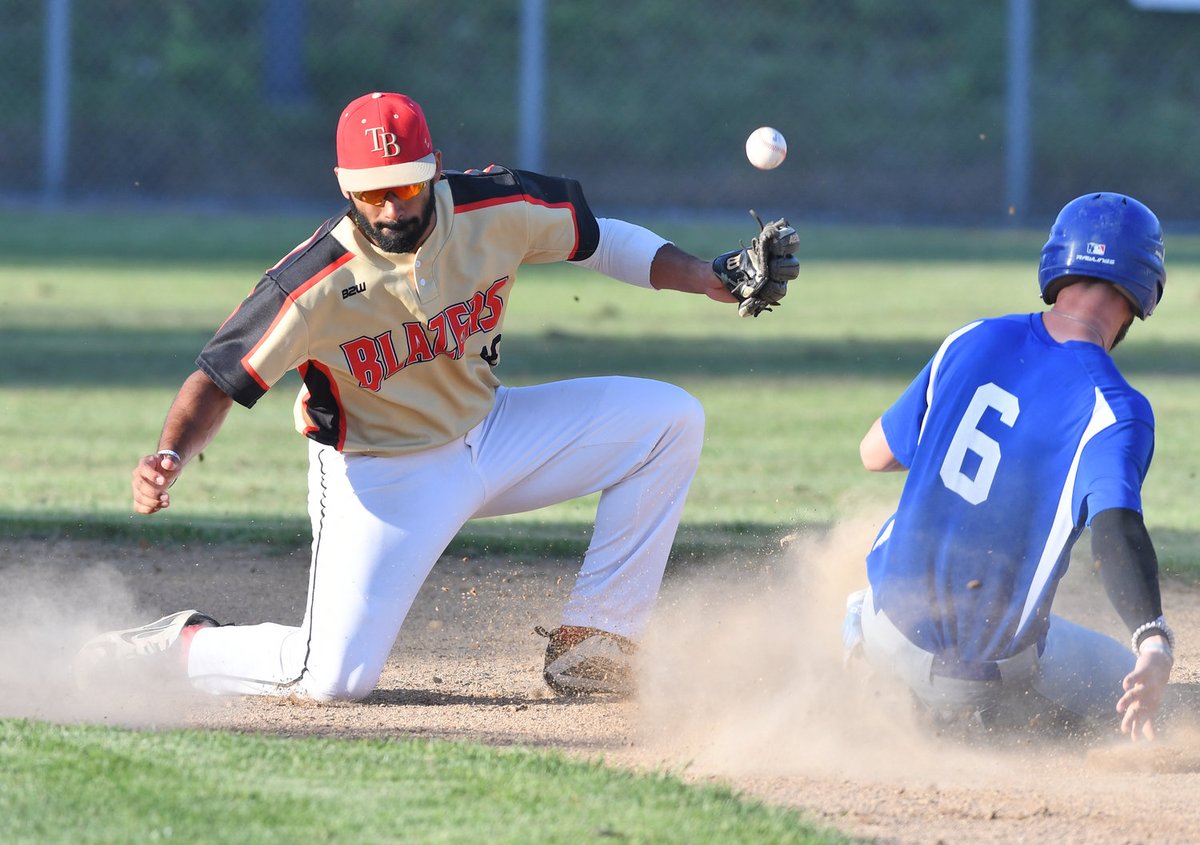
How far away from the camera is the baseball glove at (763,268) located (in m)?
5.37

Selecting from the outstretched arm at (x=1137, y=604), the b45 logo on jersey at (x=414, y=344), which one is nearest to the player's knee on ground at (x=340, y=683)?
the b45 logo on jersey at (x=414, y=344)

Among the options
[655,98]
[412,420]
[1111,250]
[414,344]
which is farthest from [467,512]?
[655,98]

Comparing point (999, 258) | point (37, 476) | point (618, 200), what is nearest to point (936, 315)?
point (999, 258)

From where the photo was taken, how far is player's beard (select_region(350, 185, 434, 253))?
5012 mm

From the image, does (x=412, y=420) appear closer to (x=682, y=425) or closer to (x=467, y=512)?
(x=467, y=512)

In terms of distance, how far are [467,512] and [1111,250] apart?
2.12 metres

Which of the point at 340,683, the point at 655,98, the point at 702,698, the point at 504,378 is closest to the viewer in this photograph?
the point at 340,683

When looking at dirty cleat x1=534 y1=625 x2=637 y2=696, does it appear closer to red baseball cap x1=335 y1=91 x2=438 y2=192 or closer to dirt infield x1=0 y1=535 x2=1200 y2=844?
dirt infield x1=0 y1=535 x2=1200 y2=844

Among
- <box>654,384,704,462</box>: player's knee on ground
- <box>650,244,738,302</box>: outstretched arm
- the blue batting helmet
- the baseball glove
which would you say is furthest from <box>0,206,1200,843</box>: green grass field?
the baseball glove

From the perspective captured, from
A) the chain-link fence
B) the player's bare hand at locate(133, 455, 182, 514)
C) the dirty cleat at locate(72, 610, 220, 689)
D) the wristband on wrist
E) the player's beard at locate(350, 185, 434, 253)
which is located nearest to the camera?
the wristband on wrist

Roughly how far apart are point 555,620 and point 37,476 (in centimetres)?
358

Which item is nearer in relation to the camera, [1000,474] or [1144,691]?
[1144,691]

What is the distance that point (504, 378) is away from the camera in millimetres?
11094

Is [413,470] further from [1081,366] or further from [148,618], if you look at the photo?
[1081,366]
